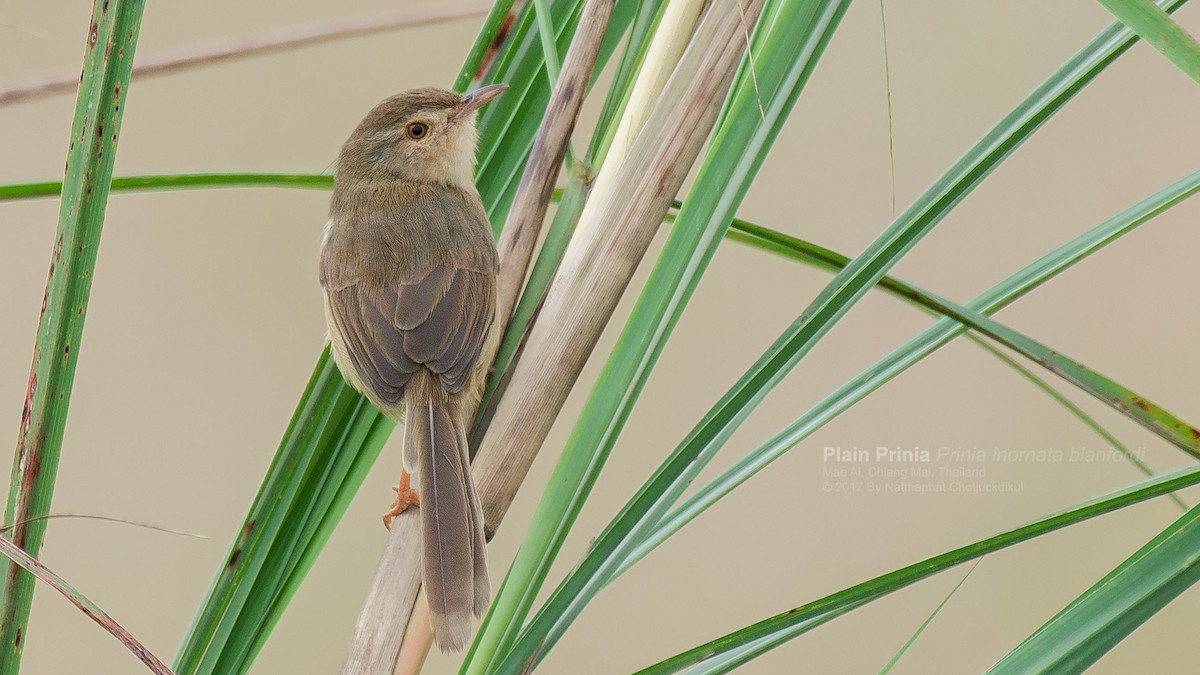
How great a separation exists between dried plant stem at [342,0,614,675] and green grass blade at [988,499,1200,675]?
0.80m

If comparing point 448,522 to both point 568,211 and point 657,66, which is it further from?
point 657,66

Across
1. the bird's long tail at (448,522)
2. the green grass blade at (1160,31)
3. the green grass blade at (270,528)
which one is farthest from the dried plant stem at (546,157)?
the green grass blade at (1160,31)

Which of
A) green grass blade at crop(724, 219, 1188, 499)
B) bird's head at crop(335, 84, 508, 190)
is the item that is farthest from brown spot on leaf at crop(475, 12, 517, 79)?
bird's head at crop(335, 84, 508, 190)

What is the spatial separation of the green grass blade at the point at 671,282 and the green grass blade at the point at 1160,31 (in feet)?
1.03

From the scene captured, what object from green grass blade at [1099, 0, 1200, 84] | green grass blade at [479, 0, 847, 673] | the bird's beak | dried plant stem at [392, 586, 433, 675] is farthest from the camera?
the bird's beak

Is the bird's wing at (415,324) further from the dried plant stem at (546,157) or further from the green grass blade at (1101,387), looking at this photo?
the green grass blade at (1101,387)

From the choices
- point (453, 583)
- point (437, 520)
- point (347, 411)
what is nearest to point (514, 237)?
point (347, 411)

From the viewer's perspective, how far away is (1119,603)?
41.6 inches

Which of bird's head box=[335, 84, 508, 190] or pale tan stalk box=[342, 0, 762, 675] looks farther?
bird's head box=[335, 84, 508, 190]

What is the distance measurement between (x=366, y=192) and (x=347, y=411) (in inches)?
48.1

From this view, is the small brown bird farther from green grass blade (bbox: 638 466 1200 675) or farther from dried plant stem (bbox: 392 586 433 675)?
green grass blade (bbox: 638 466 1200 675)

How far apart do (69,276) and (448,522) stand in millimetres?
647

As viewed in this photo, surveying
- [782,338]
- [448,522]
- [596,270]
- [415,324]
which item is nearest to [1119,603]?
[782,338]

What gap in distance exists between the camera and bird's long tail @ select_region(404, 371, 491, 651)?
138 cm
